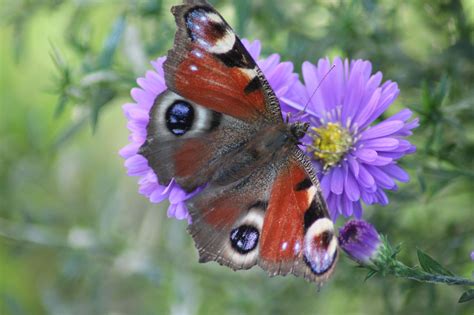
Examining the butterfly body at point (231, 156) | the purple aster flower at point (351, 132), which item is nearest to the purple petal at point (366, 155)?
the purple aster flower at point (351, 132)

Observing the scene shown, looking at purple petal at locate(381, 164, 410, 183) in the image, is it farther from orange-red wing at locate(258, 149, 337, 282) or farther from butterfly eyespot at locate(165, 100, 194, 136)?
butterfly eyespot at locate(165, 100, 194, 136)

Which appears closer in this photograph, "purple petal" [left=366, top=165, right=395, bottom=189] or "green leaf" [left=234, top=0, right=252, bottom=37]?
"purple petal" [left=366, top=165, right=395, bottom=189]

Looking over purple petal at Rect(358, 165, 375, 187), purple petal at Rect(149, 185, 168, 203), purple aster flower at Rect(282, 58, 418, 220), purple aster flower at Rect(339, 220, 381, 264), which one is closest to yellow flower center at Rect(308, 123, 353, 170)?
purple aster flower at Rect(282, 58, 418, 220)

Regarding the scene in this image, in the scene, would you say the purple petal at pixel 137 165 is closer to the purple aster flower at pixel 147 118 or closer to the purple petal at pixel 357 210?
the purple aster flower at pixel 147 118

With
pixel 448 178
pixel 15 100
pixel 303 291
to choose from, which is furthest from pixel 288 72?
pixel 15 100

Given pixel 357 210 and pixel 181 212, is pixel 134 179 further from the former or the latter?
pixel 357 210

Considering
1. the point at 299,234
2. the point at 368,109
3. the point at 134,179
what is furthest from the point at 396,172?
the point at 134,179
